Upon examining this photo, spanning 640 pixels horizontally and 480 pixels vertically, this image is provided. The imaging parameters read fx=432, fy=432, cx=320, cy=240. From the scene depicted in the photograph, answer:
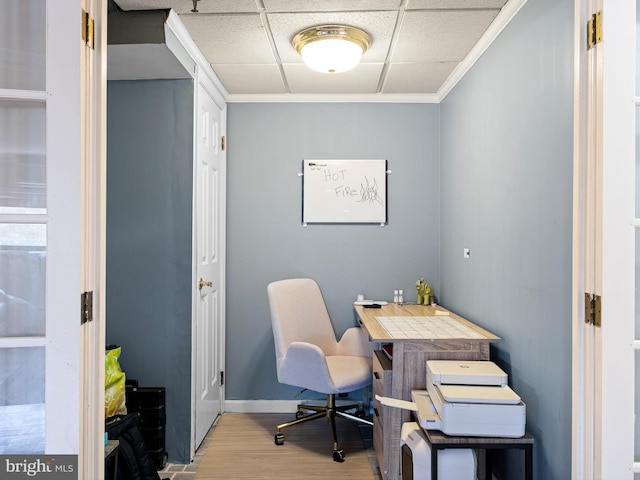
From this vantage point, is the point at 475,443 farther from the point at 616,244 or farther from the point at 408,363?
the point at 616,244

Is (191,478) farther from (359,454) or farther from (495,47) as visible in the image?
(495,47)

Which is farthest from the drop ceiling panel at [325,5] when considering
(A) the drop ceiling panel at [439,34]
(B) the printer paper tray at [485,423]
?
(B) the printer paper tray at [485,423]

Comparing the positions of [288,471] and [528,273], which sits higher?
[528,273]

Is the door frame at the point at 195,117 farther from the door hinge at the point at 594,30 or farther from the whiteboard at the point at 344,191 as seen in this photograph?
the door hinge at the point at 594,30

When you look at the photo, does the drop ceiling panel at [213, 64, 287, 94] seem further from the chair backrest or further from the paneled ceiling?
the chair backrest

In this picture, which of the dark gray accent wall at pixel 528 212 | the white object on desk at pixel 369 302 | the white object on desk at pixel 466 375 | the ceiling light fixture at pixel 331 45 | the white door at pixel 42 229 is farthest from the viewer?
the white object on desk at pixel 369 302

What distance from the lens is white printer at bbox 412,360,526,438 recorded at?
1649mm

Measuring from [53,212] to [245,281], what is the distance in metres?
2.15

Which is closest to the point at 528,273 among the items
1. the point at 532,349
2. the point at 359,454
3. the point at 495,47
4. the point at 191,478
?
the point at 532,349

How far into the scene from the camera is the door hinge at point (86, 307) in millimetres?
1270

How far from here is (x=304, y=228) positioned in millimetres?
3352

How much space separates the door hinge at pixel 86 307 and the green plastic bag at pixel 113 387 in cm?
101

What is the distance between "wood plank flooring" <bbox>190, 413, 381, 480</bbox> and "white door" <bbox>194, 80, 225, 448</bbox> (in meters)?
0.17

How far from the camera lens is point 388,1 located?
6.61ft
